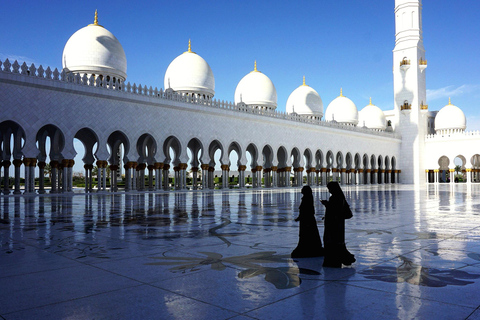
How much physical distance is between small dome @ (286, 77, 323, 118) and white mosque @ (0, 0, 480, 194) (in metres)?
0.09

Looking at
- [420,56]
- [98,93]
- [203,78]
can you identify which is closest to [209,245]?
[98,93]

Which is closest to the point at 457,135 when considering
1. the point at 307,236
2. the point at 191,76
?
the point at 191,76

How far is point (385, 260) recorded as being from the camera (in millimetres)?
2916

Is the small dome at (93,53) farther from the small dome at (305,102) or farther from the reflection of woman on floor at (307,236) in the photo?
the reflection of woman on floor at (307,236)

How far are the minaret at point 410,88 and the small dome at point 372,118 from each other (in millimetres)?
2273

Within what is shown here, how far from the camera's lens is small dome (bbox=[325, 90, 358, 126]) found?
112 feet

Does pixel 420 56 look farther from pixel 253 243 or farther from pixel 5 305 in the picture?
pixel 5 305

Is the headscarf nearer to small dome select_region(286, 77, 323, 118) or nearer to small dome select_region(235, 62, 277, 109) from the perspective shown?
small dome select_region(235, 62, 277, 109)

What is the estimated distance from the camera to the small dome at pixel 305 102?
103ft

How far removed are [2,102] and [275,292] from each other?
14837 mm

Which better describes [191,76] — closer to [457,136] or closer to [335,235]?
[335,235]

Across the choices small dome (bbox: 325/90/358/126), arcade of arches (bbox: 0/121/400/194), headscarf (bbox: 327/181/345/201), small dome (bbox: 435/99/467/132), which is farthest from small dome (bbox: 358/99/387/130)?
headscarf (bbox: 327/181/345/201)

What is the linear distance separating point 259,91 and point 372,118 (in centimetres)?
1438

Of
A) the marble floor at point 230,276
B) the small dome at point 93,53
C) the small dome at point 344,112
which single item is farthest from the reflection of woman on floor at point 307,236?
the small dome at point 344,112
